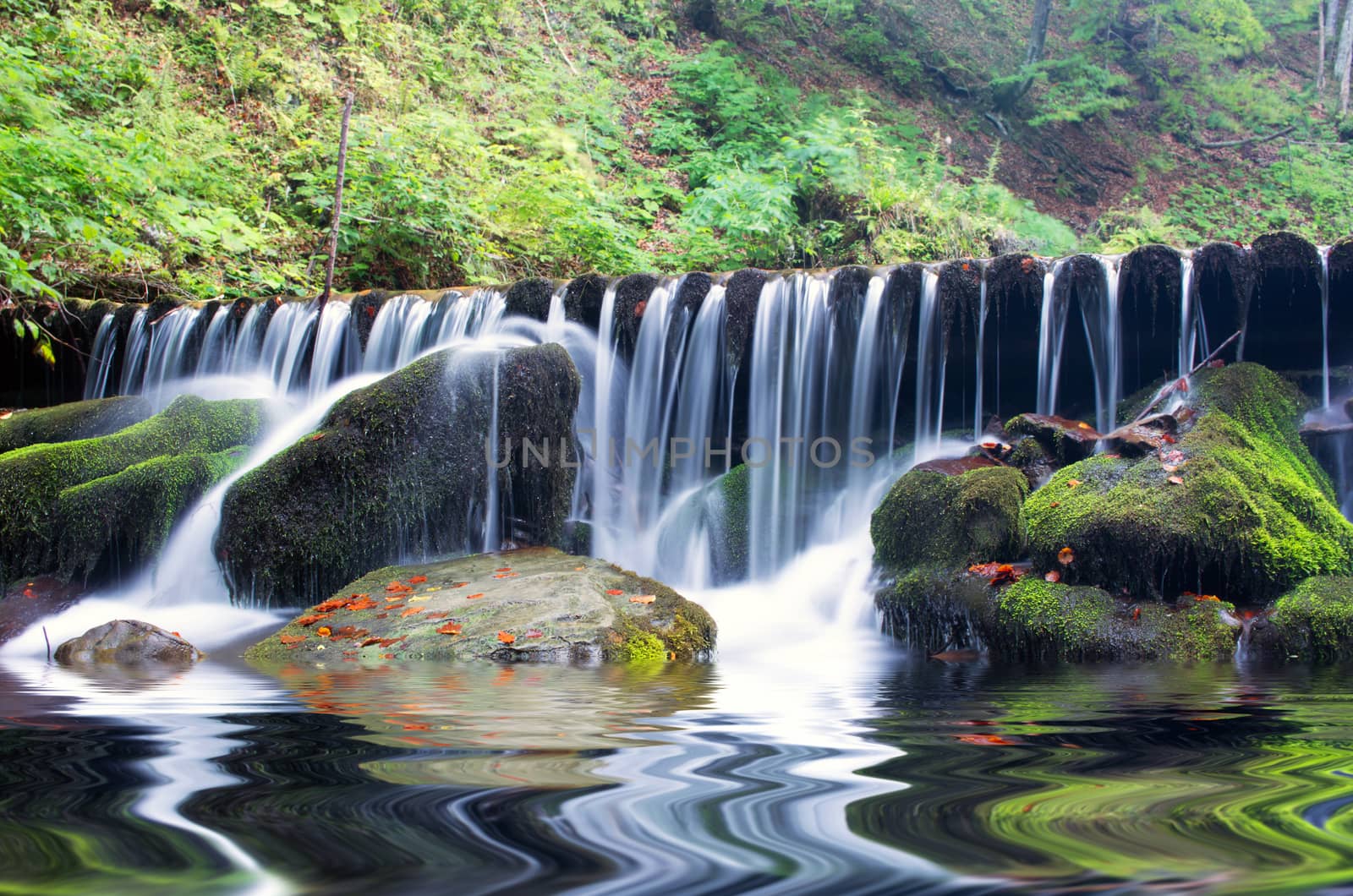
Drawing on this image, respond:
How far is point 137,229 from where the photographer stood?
11.4m

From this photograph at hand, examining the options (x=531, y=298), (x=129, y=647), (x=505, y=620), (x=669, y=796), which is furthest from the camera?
(x=531, y=298)

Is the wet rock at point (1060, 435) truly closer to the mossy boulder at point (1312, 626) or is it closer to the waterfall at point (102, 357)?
the mossy boulder at point (1312, 626)

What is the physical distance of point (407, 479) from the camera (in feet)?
22.0

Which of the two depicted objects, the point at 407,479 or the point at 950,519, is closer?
the point at 950,519

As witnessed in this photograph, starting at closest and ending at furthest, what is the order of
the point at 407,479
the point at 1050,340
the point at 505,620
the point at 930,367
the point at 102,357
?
1. the point at 505,620
2. the point at 407,479
3. the point at 1050,340
4. the point at 930,367
5. the point at 102,357

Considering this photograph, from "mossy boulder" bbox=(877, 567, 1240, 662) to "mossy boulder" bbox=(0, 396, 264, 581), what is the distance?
5893mm

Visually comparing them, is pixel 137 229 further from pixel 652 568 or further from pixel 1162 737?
pixel 1162 737

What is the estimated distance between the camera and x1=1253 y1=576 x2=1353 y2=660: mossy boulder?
15.0 feet

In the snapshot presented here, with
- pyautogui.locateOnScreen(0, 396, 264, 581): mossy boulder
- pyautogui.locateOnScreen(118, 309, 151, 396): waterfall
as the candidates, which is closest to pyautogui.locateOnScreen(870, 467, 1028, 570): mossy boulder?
pyautogui.locateOnScreen(0, 396, 264, 581): mossy boulder

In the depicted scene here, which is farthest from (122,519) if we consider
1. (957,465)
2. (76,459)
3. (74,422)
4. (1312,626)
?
(1312,626)

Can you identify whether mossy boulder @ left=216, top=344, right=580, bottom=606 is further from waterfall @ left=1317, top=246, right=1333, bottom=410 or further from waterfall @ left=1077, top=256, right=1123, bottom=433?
waterfall @ left=1317, top=246, right=1333, bottom=410

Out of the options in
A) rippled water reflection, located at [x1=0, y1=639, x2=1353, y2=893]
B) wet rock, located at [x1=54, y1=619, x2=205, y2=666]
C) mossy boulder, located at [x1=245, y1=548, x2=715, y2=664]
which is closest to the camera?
rippled water reflection, located at [x1=0, y1=639, x2=1353, y2=893]

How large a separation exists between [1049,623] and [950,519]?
3.80ft

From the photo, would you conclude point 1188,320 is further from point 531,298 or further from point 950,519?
point 531,298
